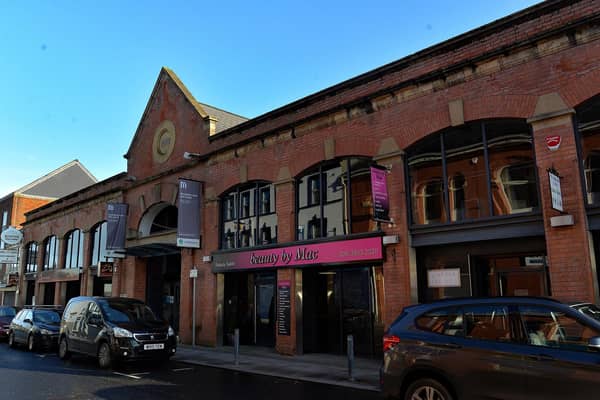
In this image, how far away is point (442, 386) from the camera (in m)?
6.02

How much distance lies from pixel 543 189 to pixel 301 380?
6.36m

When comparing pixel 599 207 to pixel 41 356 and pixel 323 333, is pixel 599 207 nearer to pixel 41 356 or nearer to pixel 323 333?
pixel 323 333

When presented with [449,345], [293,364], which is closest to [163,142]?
[293,364]

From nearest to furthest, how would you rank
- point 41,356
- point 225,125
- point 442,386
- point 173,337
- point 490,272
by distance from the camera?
point 442,386 → point 490,272 → point 173,337 → point 41,356 → point 225,125

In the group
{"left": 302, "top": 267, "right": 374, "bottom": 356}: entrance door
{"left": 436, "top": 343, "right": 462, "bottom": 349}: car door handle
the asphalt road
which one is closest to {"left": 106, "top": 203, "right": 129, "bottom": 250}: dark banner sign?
the asphalt road

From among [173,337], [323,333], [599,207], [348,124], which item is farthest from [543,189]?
[173,337]

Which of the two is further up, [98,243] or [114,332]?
[98,243]

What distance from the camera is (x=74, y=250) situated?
92.0 feet

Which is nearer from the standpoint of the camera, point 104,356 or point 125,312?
point 104,356

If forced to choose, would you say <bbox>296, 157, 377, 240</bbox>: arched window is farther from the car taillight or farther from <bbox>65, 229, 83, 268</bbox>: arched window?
<bbox>65, 229, 83, 268</bbox>: arched window

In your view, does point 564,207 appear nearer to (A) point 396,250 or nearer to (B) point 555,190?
(B) point 555,190

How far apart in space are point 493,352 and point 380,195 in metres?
6.30

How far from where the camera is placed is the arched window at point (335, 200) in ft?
43.9

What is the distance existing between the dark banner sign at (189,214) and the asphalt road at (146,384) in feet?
18.7
